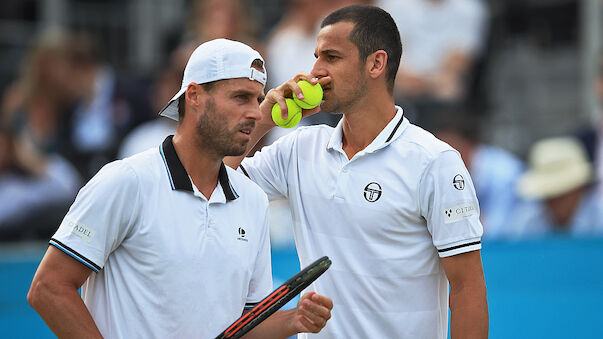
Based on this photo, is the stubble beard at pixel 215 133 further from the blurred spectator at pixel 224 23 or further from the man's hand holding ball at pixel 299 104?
the blurred spectator at pixel 224 23

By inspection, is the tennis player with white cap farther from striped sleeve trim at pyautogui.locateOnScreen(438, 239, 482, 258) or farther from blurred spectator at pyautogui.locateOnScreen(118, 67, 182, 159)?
blurred spectator at pyautogui.locateOnScreen(118, 67, 182, 159)

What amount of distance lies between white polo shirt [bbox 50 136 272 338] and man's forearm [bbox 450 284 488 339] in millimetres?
898

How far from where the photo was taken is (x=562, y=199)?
7.59 m

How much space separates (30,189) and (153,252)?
483cm

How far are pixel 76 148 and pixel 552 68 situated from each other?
5.64m

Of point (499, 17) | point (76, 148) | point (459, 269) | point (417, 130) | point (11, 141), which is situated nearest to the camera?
point (459, 269)

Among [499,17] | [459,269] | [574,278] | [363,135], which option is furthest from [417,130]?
[499,17]

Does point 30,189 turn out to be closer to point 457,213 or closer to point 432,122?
point 432,122

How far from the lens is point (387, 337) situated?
379 centimetres

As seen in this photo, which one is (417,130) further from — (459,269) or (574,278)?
(574,278)

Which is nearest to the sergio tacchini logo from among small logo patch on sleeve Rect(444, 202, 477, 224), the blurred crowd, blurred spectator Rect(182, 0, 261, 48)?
small logo patch on sleeve Rect(444, 202, 477, 224)

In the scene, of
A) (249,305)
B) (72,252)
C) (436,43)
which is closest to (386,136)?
(249,305)

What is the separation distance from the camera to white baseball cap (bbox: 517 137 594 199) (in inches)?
298

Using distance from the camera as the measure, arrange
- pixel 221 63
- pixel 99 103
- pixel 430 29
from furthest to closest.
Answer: pixel 99 103 → pixel 430 29 → pixel 221 63
